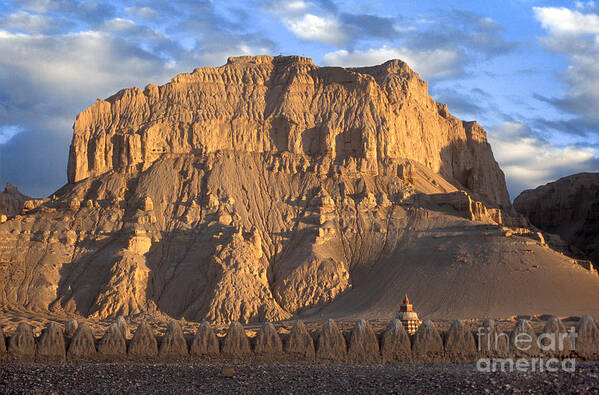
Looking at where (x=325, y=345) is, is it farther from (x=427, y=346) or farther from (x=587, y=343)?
(x=587, y=343)

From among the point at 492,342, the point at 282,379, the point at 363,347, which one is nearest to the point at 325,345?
the point at 363,347

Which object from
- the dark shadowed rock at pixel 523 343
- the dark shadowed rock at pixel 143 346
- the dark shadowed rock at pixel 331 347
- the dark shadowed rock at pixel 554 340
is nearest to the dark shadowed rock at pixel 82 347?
the dark shadowed rock at pixel 143 346

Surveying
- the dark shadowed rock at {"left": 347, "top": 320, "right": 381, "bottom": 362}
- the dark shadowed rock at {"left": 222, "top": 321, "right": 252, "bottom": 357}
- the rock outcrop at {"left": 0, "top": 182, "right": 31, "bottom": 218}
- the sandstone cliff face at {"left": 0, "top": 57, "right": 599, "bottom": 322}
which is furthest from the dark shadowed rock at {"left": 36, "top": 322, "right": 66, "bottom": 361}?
the rock outcrop at {"left": 0, "top": 182, "right": 31, "bottom": 218}

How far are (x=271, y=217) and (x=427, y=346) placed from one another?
38104 mm

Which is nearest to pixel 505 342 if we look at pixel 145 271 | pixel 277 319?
pixel 277 319

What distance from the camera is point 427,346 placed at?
3039 centimetres

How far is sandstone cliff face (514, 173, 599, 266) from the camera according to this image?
98.0 meters

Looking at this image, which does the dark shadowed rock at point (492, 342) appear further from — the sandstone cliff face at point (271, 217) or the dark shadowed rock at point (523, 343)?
the sandstone cliff face at point (271, 217)

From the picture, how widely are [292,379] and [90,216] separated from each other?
43379 millimetres

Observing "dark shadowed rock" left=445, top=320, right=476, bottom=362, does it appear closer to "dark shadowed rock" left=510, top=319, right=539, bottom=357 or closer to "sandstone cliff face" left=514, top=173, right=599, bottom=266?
"dark shadowed rock" left=510, top=319, right=539, bottom=357

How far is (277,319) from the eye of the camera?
54906 mm

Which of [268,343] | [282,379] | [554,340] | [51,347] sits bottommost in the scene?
[282,379]

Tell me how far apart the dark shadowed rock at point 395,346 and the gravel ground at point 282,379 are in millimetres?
1340

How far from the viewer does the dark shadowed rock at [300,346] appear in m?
30.5
